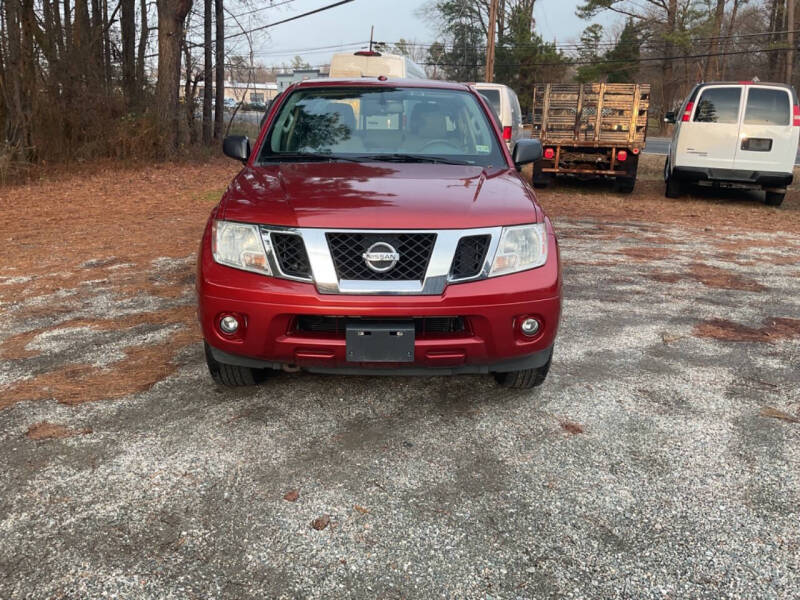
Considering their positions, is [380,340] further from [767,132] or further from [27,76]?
[27,76]

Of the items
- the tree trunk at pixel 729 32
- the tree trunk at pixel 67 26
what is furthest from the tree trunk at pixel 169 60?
the tree trunk at pixel 729 32

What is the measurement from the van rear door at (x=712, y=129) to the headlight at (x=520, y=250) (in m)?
9.15

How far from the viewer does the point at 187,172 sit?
1405 centimetres

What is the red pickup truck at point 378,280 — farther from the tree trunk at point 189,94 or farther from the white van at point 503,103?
the tree trunk at point 189,94

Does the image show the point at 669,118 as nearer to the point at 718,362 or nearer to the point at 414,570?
the point at 718,362

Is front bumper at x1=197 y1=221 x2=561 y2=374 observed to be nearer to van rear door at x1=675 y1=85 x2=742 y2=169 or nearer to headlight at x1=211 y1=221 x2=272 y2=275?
headlight at x1=211 y1=221 x2=272 y2=275

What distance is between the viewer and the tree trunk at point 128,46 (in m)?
14.8

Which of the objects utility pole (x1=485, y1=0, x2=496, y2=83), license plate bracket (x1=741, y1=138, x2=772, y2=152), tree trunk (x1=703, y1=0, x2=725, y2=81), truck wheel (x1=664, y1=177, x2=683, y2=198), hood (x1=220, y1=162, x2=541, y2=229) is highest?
tree trunk (x1=703, y1=0, x2=725, y2=81)

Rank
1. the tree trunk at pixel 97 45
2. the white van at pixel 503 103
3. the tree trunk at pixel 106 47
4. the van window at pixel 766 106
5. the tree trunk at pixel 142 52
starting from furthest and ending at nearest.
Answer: the tree trunk at pixel 142 52, the tree trunk at pixel 106 47, the tree trunk at pixel 97 45, the white van at pixel 503 103, the van window at pixel 766 106

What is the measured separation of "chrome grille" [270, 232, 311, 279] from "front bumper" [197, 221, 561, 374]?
0.20 ft

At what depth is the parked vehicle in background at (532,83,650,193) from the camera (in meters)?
11.7

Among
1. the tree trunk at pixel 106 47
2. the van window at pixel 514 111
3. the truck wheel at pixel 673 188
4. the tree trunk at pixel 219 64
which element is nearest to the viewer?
the truck wheel at pixel 673 188

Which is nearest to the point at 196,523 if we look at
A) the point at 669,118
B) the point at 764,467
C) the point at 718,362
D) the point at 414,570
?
the point at 414,570

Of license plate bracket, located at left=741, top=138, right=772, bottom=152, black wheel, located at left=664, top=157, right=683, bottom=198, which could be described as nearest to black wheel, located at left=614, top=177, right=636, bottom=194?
black wheel, located at left=664, top=157, right=683, bottom=198
